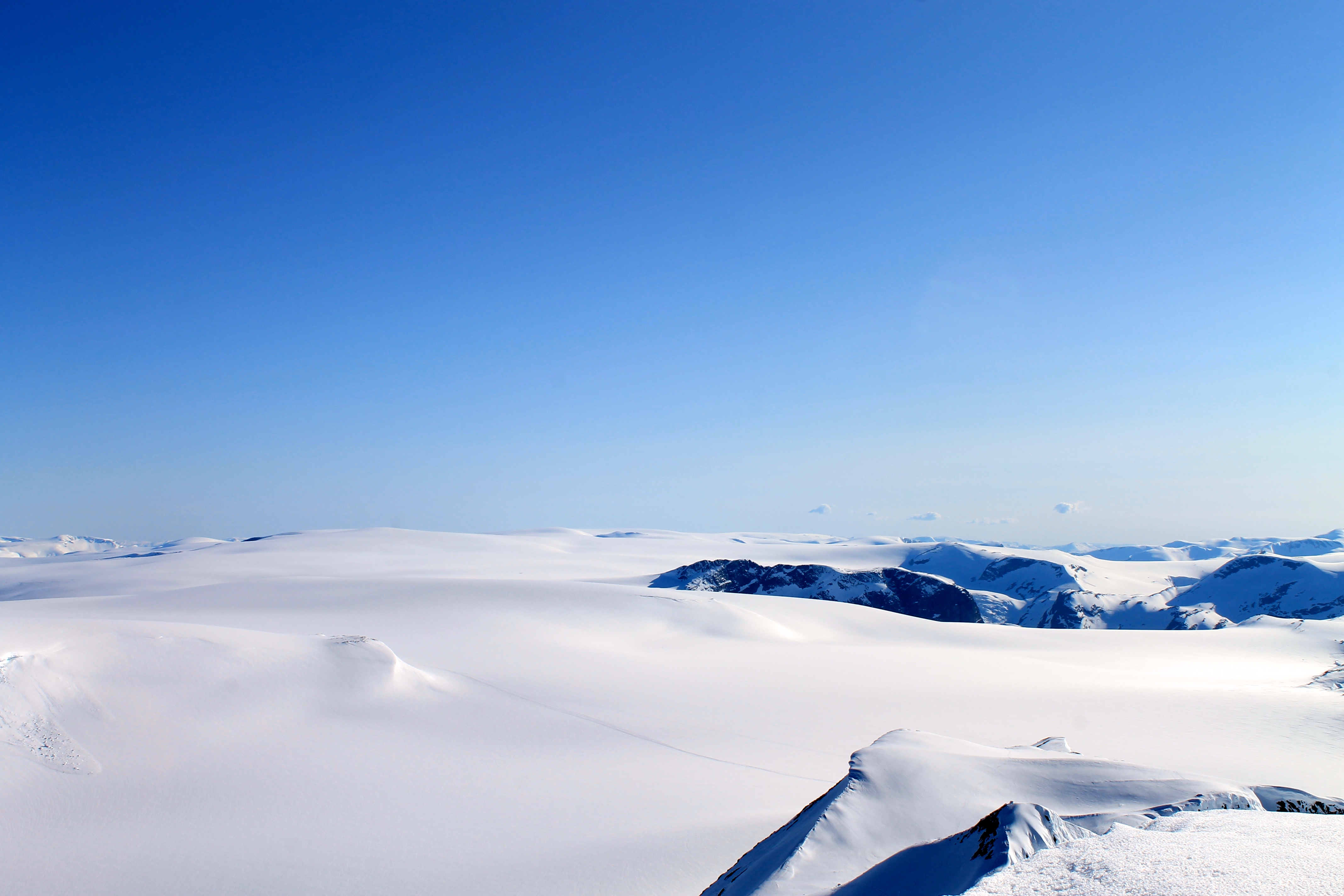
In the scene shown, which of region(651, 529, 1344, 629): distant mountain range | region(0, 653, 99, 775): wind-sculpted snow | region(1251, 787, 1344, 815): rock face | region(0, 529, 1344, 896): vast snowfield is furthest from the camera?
region(651, 529, 1344, 629): distant mountain range

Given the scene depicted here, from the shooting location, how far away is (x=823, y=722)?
Answer: 50.0 ft

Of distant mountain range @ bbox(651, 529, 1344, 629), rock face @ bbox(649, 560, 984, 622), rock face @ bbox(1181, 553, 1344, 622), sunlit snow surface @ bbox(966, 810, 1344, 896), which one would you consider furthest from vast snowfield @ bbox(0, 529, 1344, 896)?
rock face @ bbox(1181, 553, 1344, 622)

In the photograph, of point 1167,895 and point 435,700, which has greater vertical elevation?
point 1167,895

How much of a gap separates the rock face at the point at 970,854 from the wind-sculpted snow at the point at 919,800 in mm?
73

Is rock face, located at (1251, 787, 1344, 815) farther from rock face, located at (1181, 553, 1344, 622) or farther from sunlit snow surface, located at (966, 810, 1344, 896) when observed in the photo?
rock face, located at (1181, 553, 1344, 622)

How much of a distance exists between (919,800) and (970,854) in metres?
1.94

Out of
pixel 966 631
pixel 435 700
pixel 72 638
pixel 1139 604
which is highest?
pixel 72 638

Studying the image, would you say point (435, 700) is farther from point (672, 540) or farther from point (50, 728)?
point (672, 540)

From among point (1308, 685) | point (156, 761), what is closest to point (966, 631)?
point (1308, 685)

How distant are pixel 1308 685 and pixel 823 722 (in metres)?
15.3

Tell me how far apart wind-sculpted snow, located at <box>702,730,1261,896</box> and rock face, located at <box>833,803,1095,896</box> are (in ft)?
0.24

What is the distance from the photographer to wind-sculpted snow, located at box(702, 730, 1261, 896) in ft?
16.5

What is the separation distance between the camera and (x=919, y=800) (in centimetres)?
593

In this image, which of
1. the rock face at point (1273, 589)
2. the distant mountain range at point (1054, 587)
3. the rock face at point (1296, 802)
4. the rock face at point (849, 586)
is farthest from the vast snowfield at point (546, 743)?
the rock face at point (1273, 589)
